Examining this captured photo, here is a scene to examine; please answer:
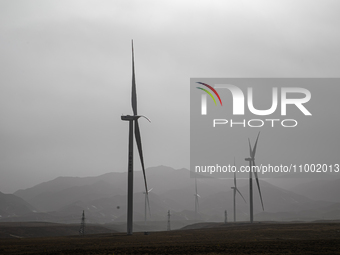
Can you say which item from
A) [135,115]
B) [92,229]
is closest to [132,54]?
[135,115]

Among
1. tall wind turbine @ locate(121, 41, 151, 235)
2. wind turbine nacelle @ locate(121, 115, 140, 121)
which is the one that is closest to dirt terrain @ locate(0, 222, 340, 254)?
tall wind turbine @ locate(121, 41, 151, 235)

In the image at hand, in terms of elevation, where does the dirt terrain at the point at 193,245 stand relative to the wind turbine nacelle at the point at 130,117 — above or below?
below

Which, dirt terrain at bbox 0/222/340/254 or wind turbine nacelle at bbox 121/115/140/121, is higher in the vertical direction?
wind turbine nacelle at bbox 121/115/140/121

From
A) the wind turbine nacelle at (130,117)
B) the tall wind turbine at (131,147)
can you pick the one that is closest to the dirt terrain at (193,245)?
the tall wind turbine at (131,147)

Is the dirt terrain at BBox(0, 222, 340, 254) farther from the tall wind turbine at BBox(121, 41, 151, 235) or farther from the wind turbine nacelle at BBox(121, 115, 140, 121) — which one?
the wind turbine nacelle at BBox(121, 115, 140, 121)

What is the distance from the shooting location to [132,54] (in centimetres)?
6756

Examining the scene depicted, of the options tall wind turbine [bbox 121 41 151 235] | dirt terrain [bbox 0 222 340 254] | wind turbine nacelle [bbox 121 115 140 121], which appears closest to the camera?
dirt terrain [bbox 0 222 340 254]

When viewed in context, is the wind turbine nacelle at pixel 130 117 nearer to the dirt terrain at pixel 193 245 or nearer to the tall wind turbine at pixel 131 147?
the tall wind turbine at pixel 131 147

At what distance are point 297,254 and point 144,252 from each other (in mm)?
12297

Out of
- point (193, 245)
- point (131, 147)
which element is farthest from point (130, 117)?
point (193, 245)

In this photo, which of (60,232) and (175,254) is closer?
(175,254)

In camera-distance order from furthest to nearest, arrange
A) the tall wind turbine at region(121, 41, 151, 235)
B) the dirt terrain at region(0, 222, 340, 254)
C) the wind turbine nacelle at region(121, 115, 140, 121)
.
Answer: the wind turbine nacelle at region(121, 115, 140, 121), the tall wind turbine at region(121, 41, 151, 235), the dirt terrain at region(0, 222, 340, 254)

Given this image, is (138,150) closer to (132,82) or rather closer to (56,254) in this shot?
(132,82)

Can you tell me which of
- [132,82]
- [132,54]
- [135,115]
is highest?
[132,54]
